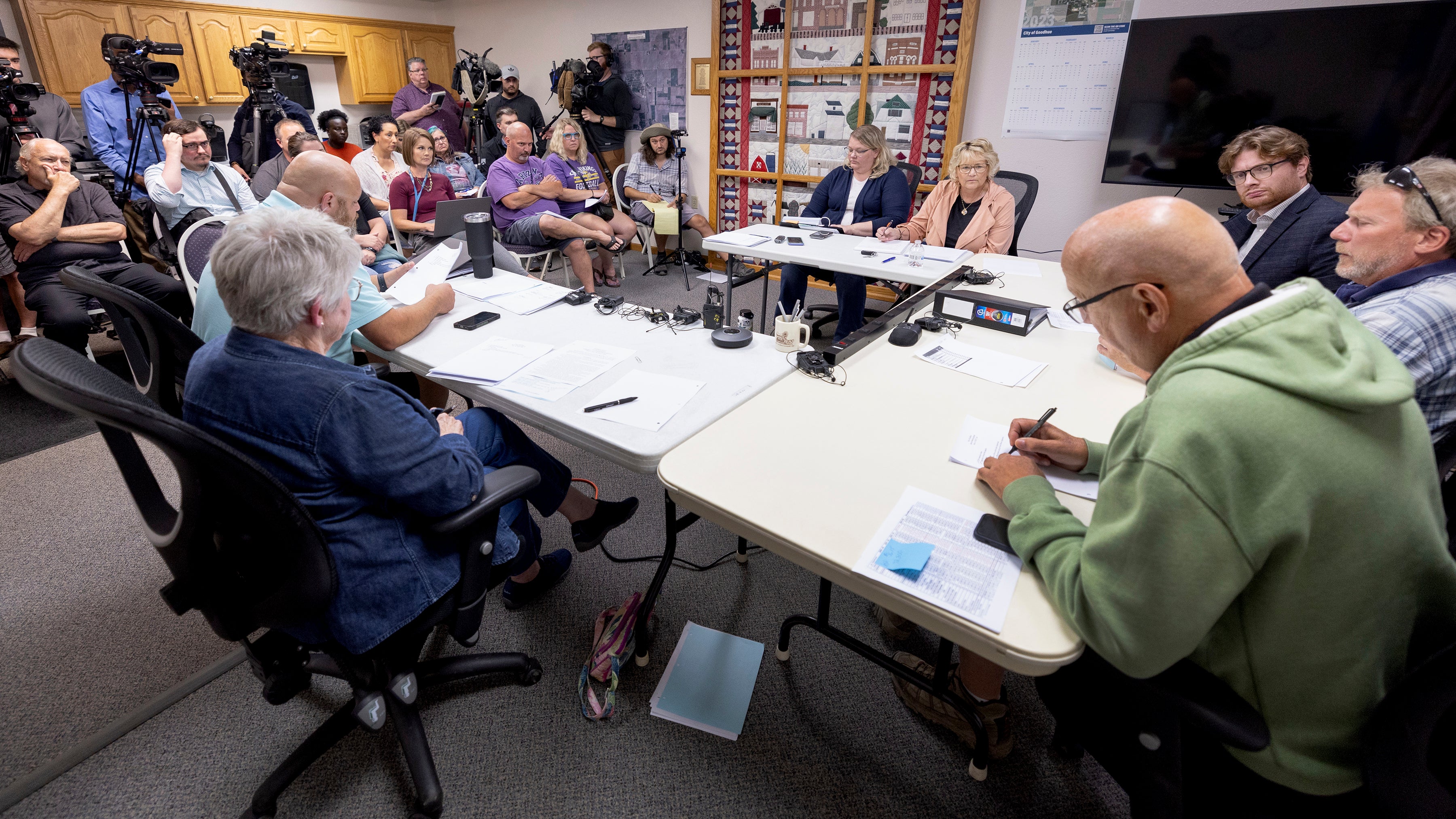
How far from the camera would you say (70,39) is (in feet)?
15.9

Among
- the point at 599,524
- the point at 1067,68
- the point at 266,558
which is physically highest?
the point at 1067,68

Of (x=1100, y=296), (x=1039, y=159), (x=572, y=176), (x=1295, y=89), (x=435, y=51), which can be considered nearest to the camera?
(x=1100, y=296)

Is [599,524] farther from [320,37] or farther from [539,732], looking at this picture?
[320,37]

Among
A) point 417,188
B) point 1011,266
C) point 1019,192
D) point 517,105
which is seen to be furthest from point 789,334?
point 517,105

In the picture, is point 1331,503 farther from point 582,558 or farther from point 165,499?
point 582,558

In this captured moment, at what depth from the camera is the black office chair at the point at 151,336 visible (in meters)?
1.30

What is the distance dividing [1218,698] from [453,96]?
796 centimetres

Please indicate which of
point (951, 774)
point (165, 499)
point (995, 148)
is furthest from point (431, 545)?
point (995, 148)

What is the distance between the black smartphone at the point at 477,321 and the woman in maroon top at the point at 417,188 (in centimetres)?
242

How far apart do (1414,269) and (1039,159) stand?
293 centimetres

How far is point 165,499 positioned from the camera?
1.02m

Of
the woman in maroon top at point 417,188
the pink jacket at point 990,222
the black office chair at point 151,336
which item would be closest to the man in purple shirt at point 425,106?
the woman in maroon top at point 417,188

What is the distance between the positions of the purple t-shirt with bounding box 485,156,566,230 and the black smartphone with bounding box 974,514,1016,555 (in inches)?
171

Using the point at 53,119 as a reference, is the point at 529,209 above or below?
below
